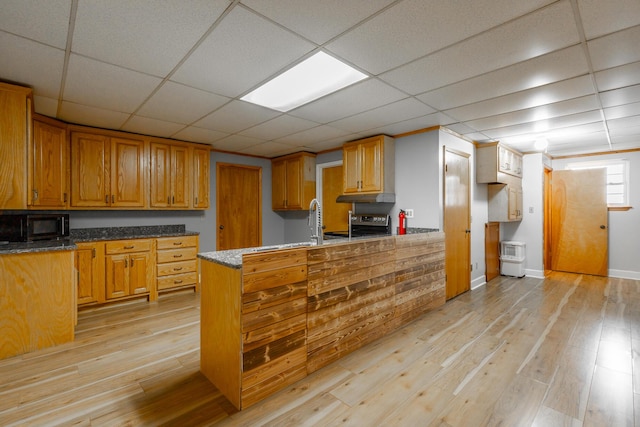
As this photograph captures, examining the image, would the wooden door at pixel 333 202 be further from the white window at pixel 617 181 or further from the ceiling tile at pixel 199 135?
the white window at pixel 617 181

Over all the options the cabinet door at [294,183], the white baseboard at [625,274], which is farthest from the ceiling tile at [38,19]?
the white baseboard at [625,274]

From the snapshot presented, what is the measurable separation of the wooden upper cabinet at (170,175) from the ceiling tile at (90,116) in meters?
0.69

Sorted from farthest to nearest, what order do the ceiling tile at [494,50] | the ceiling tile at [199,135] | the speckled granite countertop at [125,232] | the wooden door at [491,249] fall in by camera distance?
the wooden door at [491,249]
the ceiling tile at [199,135]
the speckled granite countertop at [125,232]
the ceiling tile at [494,50]

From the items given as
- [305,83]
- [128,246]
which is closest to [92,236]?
[128,246]

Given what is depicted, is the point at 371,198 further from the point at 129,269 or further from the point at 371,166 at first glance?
the point at 129,269

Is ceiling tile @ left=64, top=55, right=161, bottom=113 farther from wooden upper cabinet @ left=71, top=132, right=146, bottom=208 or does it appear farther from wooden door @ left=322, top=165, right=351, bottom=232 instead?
wooden door @ left=322, top=165, right=351, bottom=232

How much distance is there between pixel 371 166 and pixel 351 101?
149 cm

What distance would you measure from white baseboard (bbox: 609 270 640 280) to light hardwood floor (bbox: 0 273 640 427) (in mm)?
2760

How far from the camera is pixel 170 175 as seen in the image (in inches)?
178

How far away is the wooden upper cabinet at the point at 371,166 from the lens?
422cm

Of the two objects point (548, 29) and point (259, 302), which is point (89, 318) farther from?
point (548, 29)

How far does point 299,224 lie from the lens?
6000mm

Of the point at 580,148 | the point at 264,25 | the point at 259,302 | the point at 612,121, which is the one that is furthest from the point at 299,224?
the point at 580,148

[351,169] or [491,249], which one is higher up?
[351,169]
